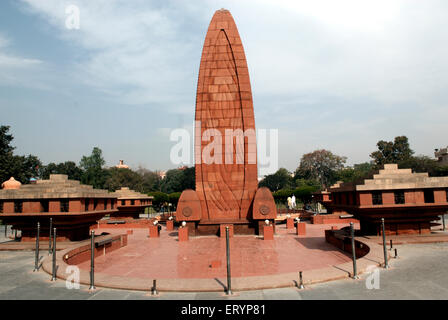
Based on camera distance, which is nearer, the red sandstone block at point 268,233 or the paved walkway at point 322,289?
the paved walkway at point 322,289

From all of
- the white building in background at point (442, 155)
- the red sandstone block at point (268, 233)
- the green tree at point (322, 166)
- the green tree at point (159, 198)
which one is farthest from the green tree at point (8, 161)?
the white building in background at point (442, 155)

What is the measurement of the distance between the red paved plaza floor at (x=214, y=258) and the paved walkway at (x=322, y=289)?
2199mm

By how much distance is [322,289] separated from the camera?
7293 millimetres

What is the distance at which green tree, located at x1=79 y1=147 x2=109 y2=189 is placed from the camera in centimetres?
6297

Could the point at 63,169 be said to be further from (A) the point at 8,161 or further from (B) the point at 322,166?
(B) the point at 322,166

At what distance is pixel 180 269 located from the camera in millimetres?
10633

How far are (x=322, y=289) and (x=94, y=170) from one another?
63.4 metres

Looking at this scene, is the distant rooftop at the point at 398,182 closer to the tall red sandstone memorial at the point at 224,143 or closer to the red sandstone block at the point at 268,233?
the red sandstone block at the point at 268,233

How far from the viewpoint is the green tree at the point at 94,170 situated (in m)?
63.0

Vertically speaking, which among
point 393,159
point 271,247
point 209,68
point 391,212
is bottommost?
point 271,247
